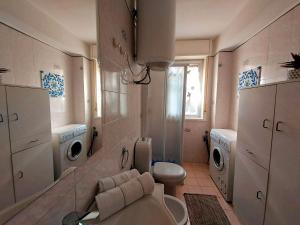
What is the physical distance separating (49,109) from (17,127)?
4.6 inches

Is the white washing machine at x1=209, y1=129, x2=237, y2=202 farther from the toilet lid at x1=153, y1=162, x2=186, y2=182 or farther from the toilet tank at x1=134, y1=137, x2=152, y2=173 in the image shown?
the toilet tank at x1=134, y1=137, x2=152, y2=173

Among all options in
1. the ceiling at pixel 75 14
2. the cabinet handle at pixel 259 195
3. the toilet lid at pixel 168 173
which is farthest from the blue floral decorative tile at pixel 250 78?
the ceiling at pixel 75 14

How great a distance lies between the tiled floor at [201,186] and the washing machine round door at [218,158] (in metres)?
0.35

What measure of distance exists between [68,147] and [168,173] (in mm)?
1577

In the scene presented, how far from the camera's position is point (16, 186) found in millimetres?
402

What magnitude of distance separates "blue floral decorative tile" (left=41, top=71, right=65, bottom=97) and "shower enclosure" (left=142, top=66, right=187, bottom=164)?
2.11 m

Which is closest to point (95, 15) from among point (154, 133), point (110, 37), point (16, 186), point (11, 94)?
point (110, 37)

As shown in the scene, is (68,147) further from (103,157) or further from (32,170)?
(103,157)

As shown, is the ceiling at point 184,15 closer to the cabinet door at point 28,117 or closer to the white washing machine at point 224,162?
the cabinet door at point 28,117

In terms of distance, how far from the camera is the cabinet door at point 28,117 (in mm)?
378

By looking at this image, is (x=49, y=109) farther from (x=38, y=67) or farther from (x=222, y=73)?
(x=222, y=73)

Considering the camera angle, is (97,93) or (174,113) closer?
(97,93)

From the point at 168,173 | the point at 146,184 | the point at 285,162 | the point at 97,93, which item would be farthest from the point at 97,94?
the point at 168,173

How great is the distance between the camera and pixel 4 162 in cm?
36
